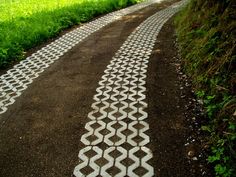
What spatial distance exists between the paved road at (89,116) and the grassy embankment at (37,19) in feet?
2.63

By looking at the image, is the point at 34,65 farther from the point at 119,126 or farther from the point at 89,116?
the point at 119,126

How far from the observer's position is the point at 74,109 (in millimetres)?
6586

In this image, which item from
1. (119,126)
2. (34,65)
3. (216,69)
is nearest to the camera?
(119,126)

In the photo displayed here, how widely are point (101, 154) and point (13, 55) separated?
19.5 ft

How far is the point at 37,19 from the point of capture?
14.0 m

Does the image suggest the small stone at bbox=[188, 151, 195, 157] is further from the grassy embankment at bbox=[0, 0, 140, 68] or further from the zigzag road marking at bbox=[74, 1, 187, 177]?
the grassy embankment at bbox=[0, 0, 140, 68]

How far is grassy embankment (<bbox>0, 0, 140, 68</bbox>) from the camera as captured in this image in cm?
1055

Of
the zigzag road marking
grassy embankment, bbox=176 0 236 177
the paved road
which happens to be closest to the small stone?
the paved road

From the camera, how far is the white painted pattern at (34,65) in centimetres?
755

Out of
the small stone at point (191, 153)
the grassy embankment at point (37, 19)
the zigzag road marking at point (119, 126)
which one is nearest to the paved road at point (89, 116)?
the zigzag road marking at point (119, 126)

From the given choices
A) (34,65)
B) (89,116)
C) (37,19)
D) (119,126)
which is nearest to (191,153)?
(119,126)

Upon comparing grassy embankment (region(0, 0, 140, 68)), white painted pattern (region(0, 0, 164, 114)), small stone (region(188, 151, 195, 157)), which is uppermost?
grassy embankment (region(0, 0, 140, 68))

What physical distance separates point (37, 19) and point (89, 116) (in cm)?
890

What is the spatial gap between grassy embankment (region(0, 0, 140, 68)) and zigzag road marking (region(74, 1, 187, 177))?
335cm
